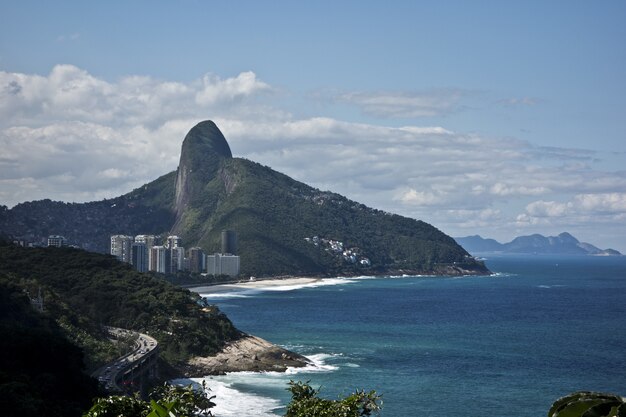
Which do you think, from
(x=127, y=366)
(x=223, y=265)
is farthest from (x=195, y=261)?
(x=127, y=366)

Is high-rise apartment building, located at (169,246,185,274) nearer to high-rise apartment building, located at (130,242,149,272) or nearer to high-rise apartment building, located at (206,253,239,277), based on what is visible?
high-rise apartment building, located at (130,242,149,272)

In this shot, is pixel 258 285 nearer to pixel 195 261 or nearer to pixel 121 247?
pixel 195 261

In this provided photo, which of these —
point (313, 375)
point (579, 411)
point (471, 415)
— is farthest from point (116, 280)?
point (579, 411)

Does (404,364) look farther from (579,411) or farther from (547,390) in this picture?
(579,411)

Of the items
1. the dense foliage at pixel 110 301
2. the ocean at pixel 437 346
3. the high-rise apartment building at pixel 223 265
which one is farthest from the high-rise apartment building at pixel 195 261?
the dense foliage at pixel 110 301

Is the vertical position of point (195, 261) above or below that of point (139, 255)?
below
